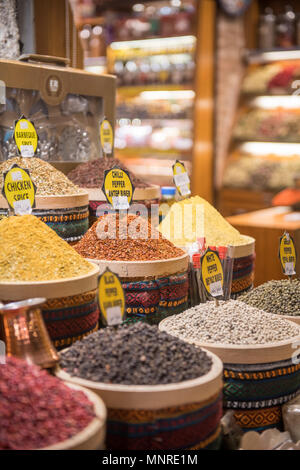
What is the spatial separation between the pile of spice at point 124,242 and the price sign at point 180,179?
44cm

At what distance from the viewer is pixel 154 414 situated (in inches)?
44.2

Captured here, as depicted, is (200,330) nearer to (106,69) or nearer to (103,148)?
(103,148)

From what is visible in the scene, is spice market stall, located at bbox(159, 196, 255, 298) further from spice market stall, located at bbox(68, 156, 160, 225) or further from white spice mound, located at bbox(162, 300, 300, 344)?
white spice mound, located at bbox(162, 300, 300, 344)

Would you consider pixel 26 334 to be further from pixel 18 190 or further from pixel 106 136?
pixel 106 136

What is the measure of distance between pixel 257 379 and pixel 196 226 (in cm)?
73

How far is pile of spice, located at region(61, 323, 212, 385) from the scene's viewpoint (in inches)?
45.8

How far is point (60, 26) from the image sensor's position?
2574 mm

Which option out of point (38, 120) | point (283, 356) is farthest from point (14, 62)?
point (283, 356)

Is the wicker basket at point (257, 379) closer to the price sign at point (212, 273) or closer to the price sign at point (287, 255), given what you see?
the price sign at point (212, 273)

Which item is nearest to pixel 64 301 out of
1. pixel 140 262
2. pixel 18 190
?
pixel 140 262

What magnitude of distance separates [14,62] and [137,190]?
643mm

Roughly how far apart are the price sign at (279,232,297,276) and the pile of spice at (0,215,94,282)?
2.58ft

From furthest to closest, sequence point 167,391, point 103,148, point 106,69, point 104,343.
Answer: point 106,69, point 103,148, point 104,343, point 167,391
